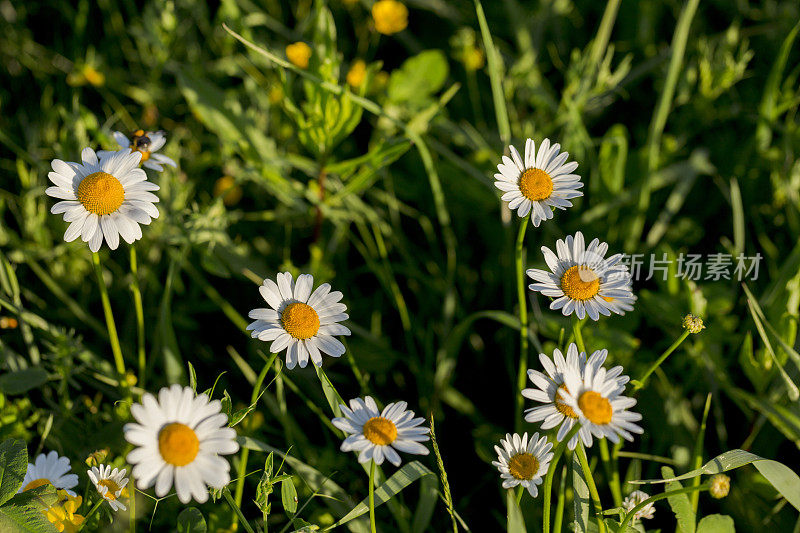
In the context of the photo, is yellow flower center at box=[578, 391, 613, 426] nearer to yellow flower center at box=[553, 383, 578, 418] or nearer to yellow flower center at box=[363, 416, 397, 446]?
yellow flower center at box=[553, 383, 578, 418]

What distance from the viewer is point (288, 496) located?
4.26ft

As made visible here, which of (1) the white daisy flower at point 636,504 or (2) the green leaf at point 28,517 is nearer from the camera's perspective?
(2) the green leaf at point 28,517

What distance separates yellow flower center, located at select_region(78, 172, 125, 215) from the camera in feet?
4.42

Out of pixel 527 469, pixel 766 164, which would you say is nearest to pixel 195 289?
pixel 527 469

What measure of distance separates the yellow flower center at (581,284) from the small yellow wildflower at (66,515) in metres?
1.09

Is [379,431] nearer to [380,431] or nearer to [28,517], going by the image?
[380,431]

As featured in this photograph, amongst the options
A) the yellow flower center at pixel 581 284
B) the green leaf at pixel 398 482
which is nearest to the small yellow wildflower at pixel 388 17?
the yellow flower center at pixel 581 284

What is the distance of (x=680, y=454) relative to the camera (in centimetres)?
174

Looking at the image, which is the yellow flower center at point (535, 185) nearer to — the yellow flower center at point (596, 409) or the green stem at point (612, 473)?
the yellow flower center at point (596, 409)

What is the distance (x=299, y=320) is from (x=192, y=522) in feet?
1.52

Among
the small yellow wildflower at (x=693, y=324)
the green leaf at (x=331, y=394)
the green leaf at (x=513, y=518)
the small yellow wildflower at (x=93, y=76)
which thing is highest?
the small yellow wildflower at (x=93, y=76)

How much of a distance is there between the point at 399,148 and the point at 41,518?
1238mm

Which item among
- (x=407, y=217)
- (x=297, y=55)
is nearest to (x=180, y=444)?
(x=407, y=217)

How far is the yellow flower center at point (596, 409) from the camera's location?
121cm
